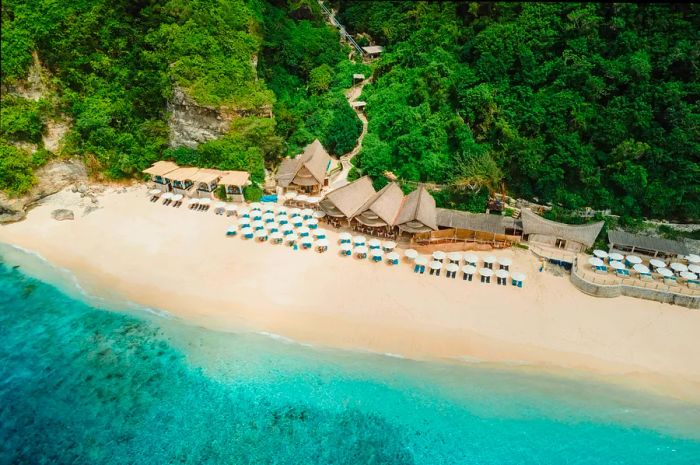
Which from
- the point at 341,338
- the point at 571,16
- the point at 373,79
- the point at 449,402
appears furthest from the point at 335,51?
the point at 449,402

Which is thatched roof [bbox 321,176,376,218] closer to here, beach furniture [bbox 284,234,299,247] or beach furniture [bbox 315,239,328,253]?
beach furniture [bbox 315,239,328,253]

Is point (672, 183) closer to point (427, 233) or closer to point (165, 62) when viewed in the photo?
point (427, 233)

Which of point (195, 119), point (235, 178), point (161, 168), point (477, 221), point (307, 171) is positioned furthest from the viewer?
point (195, 119)

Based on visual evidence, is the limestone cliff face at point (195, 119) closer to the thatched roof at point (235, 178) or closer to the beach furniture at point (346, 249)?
the thatched roof at point (235, 178)

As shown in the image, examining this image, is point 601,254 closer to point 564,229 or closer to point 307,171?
point 564,229

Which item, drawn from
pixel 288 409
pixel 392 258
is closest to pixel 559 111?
pixel 392 258
